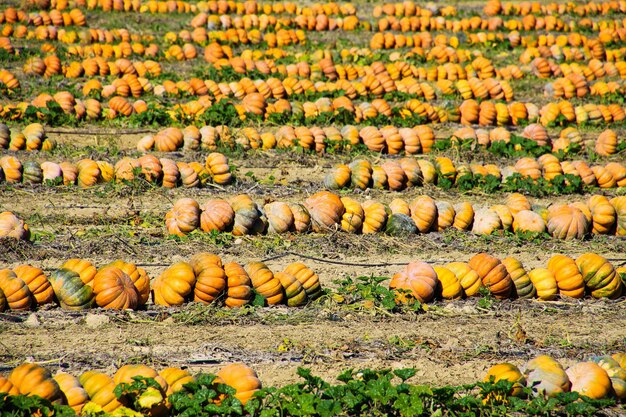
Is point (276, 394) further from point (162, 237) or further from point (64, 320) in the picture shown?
point (162, 237)

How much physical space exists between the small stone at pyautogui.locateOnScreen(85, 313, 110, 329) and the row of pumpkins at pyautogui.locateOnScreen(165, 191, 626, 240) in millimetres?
2153

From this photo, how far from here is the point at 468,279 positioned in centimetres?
792

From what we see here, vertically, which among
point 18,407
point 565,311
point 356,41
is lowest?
point 565,311

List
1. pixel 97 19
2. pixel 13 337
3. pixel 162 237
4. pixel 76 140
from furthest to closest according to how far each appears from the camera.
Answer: pixel 97 19 < pixel 76 140 < pixel 162 237 < pixel 13 337

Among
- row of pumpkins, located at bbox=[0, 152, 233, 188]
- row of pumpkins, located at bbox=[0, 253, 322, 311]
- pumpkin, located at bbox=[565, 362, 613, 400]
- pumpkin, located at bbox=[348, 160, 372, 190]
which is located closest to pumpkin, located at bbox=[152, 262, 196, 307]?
row of pumpkins, located at bbox=[0, 253, 322, 311]

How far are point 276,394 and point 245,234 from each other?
145 inches

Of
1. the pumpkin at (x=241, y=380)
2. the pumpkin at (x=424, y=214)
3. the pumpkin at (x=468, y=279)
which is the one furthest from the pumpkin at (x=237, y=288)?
the pumpkin at (x=424, y=214)

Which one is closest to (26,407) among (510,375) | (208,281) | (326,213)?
(208,281)

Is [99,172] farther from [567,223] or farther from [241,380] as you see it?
[567,223]

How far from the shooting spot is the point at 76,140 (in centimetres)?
1191

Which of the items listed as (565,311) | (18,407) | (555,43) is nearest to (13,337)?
(18,407)

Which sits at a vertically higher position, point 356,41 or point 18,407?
point 356,41

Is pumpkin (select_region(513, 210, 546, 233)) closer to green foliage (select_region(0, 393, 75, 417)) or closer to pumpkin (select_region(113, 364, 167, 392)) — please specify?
pumpkin (select_region(113, 364, 167, 392))

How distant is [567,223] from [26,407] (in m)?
6.90
